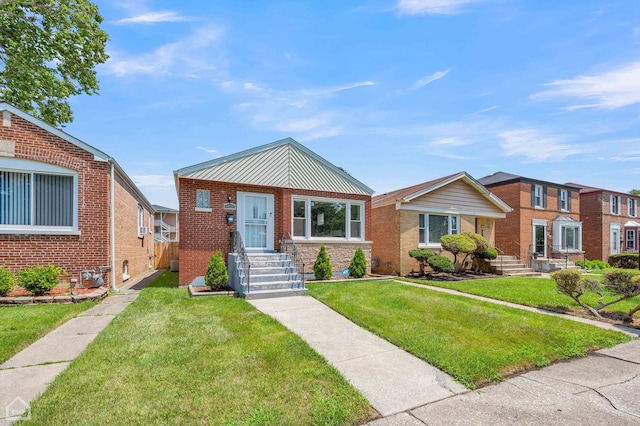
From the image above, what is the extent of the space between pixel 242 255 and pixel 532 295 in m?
8.86

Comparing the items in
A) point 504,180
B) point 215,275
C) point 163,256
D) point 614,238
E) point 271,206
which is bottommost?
point 163,256

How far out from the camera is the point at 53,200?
8.53m

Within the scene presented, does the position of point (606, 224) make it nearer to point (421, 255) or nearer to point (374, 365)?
point (421, 255)

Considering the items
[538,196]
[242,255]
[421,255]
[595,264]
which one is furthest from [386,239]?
[595,264]

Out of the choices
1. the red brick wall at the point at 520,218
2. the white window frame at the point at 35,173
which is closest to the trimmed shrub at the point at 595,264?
the red brick wall at the point at 520,218

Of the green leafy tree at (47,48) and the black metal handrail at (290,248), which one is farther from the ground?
the green leafy tree at (47,48)

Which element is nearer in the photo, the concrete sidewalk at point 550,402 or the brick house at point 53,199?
the concrete sidewalk at point 550,402

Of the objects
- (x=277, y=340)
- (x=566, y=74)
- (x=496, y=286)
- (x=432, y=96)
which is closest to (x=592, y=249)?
(x=496, y=286)

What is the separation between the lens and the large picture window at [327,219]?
11.9 meters

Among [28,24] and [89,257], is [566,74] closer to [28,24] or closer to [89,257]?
[89,257]

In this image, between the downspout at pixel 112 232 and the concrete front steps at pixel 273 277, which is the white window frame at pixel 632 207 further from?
the downspout at pixel 112 232

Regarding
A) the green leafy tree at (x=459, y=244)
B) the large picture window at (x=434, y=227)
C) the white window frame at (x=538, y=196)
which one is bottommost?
the green leafy tree at (x=459, y=244)

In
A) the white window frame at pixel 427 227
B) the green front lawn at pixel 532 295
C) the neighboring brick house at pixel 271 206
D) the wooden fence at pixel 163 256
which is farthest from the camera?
the wooden fence at pixel 163 256

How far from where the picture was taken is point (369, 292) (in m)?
9.06
